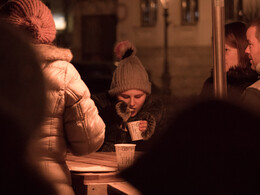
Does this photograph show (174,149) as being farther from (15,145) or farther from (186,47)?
(186,47)

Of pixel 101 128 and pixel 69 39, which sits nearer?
pixel 101 128

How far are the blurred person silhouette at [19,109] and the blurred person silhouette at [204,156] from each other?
20 cm

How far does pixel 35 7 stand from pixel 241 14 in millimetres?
27960

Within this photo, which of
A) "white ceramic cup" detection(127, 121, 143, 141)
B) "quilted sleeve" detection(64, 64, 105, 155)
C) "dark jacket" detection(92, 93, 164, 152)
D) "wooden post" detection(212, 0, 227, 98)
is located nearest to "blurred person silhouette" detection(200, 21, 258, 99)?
"dark jacket" detection(92, 93, 164, 152)

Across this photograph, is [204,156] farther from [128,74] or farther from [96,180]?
[128,74]

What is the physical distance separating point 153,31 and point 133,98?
29348 millimetres

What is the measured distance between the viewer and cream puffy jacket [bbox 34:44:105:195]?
248 cm

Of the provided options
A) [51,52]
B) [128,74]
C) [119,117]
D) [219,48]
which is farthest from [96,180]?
[128,74]

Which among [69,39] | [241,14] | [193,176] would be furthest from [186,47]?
[193,176]

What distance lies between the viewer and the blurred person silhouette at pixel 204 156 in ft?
3.33

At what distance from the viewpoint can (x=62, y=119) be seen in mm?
2541

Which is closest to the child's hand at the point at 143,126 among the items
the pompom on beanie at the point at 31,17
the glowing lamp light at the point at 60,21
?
the pompom on beanie at the point at 31,17

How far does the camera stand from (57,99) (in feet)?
8.14

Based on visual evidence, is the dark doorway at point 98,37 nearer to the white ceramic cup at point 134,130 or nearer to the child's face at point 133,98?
the child's face at point 133,98
